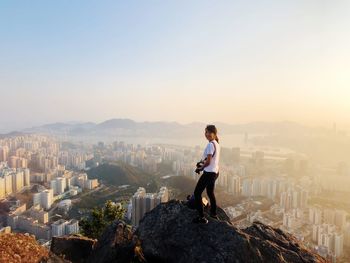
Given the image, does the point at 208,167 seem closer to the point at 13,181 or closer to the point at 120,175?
the point at 13,181

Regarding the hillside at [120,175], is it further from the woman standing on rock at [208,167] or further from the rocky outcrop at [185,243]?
the woman standing on rock at [208,167]

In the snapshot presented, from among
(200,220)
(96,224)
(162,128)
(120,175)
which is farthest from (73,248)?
(162,128)

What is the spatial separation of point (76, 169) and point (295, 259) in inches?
1356

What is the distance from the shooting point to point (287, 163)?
108 ft

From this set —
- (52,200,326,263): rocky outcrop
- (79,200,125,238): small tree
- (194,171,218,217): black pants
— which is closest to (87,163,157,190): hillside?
(79,200,125,238): small tree

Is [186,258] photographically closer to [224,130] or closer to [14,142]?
[14,142]

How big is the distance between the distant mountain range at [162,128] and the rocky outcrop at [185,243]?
165 ft

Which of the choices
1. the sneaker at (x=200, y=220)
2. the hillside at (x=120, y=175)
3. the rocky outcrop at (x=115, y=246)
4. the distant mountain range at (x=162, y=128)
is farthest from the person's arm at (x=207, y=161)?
the distant mountain range at (x=162, y=128)

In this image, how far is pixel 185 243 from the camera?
260 cm

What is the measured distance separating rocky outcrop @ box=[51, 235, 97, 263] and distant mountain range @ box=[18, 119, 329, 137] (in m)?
50.0

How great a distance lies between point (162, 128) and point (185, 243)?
2834 inches

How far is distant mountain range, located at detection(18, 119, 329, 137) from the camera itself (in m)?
59.3

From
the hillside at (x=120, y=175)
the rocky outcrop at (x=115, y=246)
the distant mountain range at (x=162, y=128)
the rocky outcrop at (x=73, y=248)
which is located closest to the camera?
the rocky outcrop at (x=115, y=246)

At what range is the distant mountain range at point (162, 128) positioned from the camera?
59344mm
